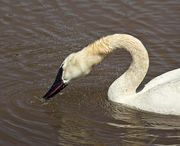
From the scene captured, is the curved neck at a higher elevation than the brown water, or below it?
higher

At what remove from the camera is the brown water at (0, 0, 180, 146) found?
Result: 963 cm

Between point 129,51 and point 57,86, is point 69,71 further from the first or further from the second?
point 129,51

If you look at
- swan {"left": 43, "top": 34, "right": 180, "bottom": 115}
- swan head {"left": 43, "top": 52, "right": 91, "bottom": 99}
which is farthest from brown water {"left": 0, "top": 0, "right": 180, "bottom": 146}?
swan head {"left": 43, "top": 52, "right": 91, "bottom": 99}

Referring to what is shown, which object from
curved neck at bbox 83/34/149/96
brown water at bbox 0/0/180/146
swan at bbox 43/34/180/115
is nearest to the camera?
brown water at bbox 0/0/180/146

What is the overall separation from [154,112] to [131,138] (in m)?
0.86

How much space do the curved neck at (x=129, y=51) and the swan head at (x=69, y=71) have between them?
6.0 inches

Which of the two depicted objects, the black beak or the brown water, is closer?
the brown water

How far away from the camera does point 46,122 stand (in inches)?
395

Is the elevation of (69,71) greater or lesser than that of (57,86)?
greater

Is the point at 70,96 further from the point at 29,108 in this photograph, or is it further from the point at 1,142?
the point at 1,142

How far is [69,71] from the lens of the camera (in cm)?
1028

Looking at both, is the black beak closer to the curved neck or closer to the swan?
the swan

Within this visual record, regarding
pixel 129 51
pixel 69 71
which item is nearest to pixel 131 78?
pixel 129 51

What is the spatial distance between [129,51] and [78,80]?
133 cm
